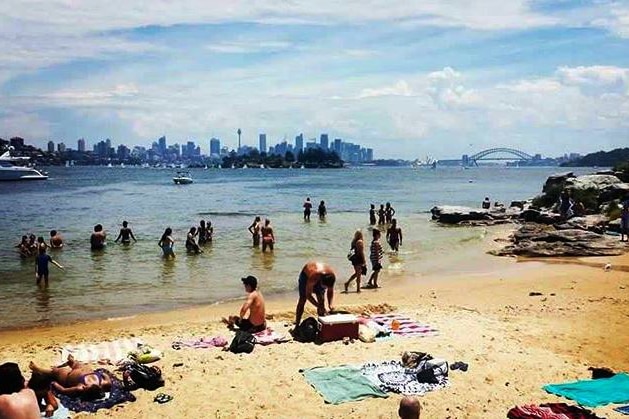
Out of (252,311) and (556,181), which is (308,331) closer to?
(252,311)

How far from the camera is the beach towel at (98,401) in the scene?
28.3 ft

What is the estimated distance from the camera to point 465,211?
3919 cm

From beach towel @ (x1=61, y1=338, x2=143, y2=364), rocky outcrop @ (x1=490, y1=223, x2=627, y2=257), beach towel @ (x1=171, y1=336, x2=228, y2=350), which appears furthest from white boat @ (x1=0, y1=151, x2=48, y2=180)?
beach towel @ (x1=171, y1=336, x2=228, y2=350)

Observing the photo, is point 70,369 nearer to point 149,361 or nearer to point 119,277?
point 149,361

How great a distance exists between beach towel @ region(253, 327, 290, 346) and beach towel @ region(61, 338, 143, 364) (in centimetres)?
212

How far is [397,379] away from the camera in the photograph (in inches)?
371

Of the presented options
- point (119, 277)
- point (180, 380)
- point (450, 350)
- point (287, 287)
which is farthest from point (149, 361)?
point (119, 277)

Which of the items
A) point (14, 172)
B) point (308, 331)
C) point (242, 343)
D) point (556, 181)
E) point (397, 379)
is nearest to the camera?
point (397, 379)

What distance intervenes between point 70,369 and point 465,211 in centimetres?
3267

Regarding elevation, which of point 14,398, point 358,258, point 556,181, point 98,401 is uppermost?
point 556,181

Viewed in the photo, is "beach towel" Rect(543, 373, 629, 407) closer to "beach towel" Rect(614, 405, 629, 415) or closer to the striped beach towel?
"beach towel" Rect(614, 405, 629, 415)

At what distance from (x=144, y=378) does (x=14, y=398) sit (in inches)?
109

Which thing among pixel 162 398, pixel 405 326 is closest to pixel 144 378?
pixel 162 398

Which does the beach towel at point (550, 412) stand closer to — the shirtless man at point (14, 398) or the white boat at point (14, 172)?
the shirtless man at point (14, 398)
